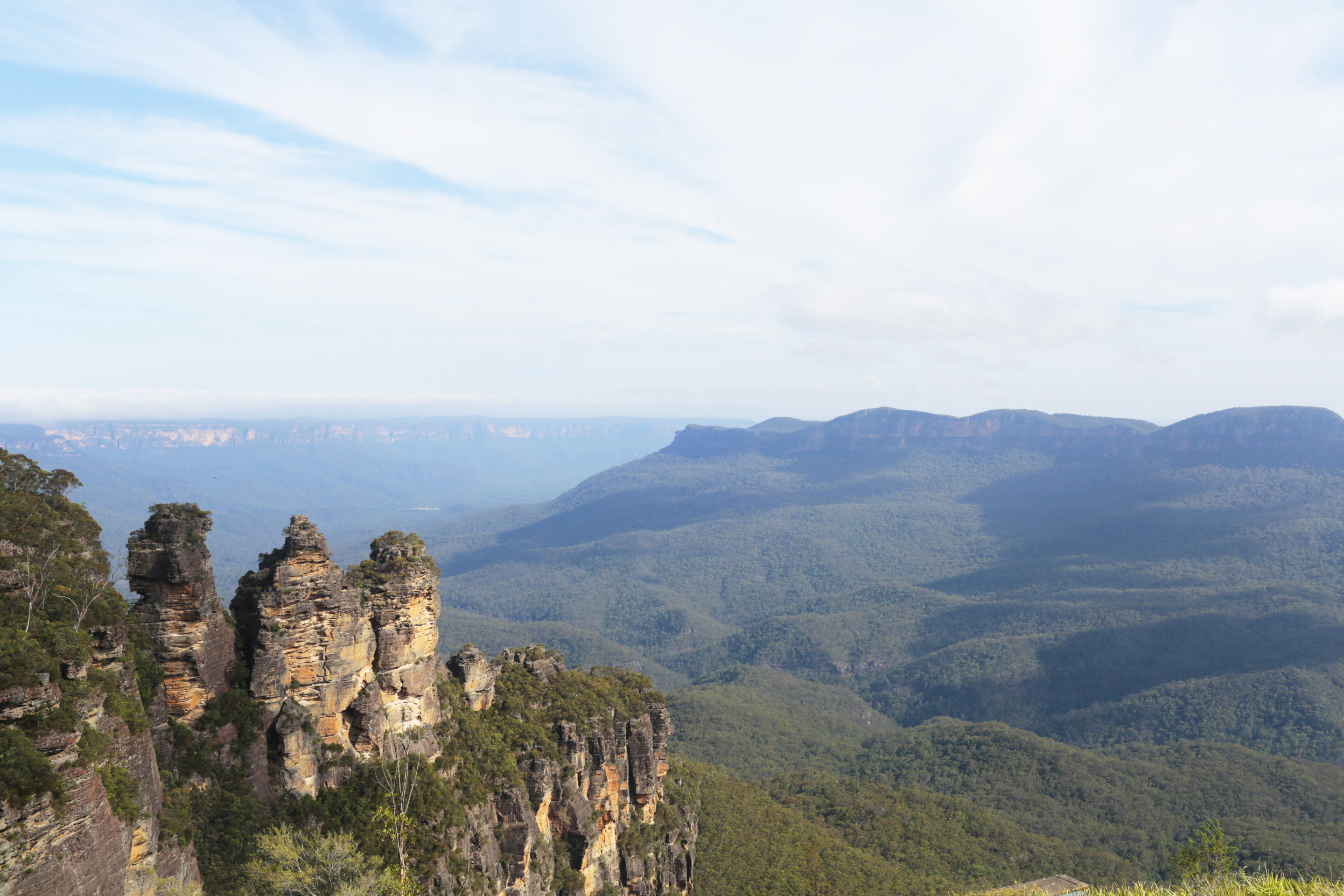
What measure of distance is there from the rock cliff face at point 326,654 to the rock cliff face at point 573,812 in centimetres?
553

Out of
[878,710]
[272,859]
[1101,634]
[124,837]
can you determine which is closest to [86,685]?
[124,837]

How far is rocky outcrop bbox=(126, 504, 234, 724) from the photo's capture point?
24781 millimetres

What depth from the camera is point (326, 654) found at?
29250 mm

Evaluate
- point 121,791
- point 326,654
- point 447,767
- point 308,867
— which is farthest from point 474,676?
point 121,791

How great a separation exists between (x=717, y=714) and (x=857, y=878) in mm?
67964

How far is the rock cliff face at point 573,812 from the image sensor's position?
33.9 m

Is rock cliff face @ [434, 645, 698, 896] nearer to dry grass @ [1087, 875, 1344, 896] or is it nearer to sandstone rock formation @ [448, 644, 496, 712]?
sandstone rock formation @ [448, 644, 496, 712]

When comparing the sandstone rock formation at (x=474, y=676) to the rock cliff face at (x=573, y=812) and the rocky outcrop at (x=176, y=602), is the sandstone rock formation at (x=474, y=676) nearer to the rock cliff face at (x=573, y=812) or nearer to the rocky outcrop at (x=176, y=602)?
the rock cliff face at (x=573, y=812)

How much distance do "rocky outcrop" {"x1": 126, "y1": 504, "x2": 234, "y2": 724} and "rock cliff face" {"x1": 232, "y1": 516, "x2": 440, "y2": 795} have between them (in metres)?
2.13

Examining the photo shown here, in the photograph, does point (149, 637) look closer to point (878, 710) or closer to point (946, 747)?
point (946, 747)

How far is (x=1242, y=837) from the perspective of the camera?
8431 cm

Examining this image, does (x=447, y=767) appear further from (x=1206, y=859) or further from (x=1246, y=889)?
(x=1206, y=859)

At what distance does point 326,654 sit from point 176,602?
6.11 m

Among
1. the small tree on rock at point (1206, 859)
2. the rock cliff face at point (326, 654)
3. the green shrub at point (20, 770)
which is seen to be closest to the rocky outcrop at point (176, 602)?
the rock cliff face at point (326, 654)
